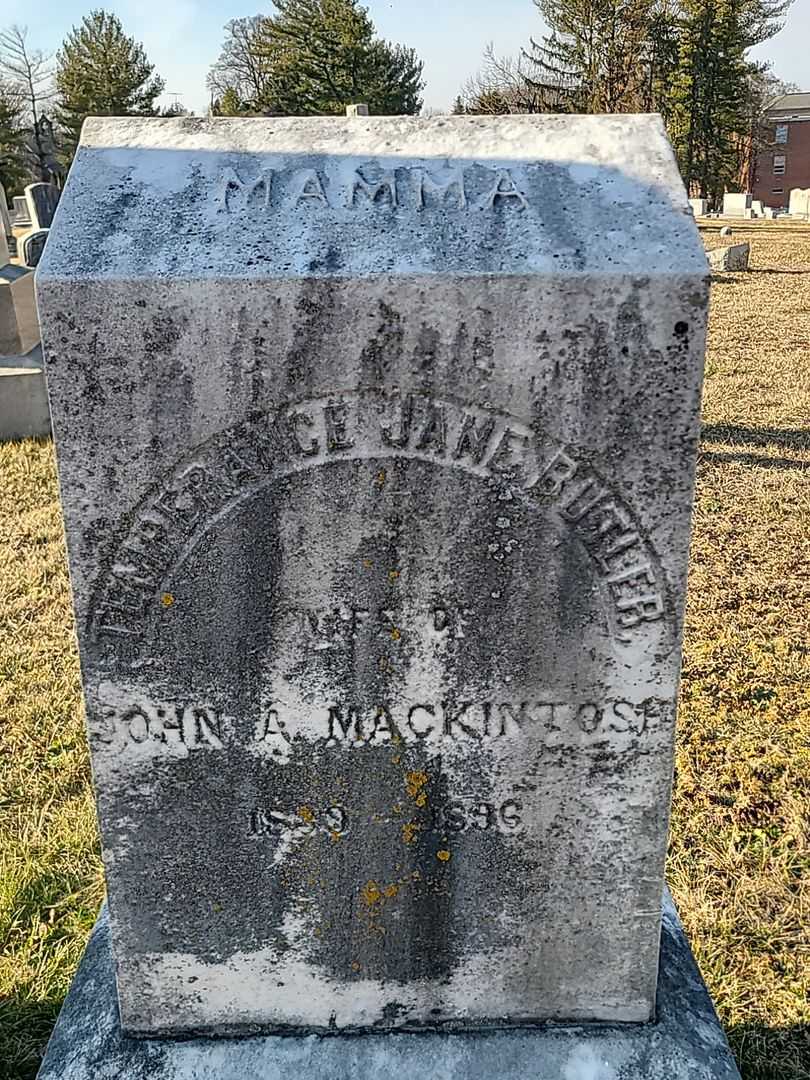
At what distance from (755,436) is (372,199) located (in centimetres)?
607

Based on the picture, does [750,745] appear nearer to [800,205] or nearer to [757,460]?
[757,460]

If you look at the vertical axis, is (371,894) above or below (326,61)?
below

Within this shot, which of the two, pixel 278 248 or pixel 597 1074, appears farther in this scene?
pixel 597 1074

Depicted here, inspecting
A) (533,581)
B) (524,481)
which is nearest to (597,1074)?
(533,581)

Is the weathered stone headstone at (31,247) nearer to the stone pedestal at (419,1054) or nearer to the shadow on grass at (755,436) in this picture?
the shadow on grass at (755,436)

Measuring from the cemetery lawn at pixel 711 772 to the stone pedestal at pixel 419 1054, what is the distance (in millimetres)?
572

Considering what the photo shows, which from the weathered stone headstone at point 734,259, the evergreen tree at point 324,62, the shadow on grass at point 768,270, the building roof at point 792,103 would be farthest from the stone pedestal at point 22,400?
the building roof at point 792,103

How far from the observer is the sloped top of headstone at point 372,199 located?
134 centimetres

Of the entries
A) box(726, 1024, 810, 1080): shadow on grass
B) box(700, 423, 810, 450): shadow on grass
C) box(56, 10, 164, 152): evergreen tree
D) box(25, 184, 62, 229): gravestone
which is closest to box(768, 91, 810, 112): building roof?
box(56, 10, 164, 152): evergreen tree

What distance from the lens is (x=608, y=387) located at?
1.38 m

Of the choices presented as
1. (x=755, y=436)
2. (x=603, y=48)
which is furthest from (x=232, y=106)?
(x=755, y=436)

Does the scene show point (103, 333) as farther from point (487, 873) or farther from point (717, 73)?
point (717, 73)

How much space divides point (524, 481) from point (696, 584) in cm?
341

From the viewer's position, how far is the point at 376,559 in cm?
149
